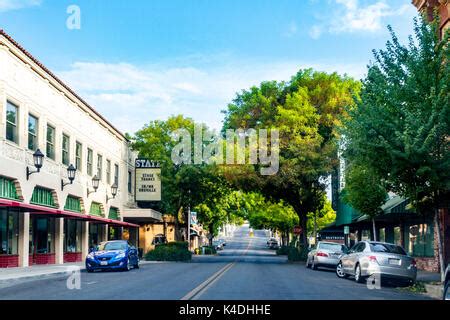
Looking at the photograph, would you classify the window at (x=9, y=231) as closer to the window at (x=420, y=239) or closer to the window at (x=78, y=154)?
the window at (x=78, y=154)

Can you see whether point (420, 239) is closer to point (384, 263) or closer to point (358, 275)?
point (358, 275)

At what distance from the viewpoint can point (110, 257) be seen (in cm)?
3025

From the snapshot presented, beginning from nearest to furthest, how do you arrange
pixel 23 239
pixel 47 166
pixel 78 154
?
pixel 23 239 → pixel 47 166 → pixel 78 154

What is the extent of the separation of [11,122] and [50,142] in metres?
6.32

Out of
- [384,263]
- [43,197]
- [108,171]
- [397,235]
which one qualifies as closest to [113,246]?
[43,197]

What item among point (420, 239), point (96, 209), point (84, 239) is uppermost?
point (96, 209)

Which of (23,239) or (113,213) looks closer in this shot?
(23,239)

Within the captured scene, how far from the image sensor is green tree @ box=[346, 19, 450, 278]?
68.0 ft

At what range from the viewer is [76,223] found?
4319 centimetres

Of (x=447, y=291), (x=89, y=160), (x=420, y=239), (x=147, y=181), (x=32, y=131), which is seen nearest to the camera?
(x=447, y=291)

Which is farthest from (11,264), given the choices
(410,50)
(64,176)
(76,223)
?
(410,50)

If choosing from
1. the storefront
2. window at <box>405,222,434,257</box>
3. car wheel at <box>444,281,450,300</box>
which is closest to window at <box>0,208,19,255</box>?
the storefront

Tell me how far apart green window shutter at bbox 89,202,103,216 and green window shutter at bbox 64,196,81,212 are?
262 centimetres

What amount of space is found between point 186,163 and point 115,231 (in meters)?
8.75
